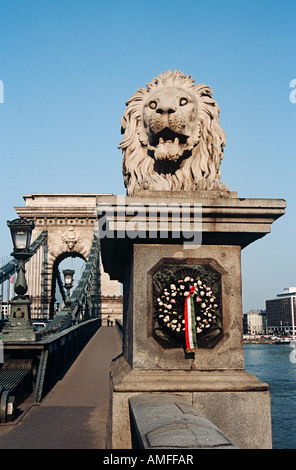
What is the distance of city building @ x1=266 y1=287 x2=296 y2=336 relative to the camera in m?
127

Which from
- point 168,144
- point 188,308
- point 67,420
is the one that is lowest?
point 67,420

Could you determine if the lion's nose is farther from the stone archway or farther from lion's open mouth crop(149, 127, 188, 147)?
the stone archway

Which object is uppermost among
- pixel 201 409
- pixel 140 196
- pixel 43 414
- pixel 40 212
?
pixel 40 212

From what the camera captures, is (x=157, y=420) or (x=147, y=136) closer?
(x=157, y=420)

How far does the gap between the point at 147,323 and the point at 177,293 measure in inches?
11.7

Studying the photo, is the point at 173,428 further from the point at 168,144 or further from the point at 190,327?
the point at 168,144

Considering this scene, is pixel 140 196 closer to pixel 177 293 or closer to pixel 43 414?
pixel 177 293

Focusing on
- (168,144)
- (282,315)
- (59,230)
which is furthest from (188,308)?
(282,315)

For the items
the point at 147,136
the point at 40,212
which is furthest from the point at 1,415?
the point at 40,212

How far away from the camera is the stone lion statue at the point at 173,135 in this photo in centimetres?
382

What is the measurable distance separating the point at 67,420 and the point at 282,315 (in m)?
135

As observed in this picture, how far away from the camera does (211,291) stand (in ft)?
11.0

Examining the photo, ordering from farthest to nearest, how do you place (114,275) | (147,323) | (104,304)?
(104,304), (114,275), (147,323)

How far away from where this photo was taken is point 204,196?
352 cm
